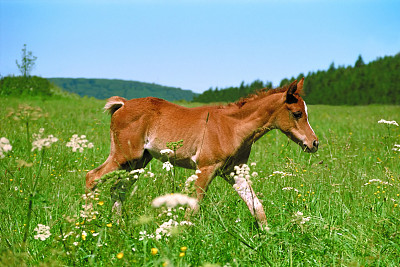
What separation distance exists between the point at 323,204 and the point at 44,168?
13.7ft

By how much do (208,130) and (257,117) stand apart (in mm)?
647

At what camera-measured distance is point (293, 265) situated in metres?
2.76

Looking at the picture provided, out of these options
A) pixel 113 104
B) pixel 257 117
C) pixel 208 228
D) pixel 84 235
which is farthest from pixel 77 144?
pixel 257 117

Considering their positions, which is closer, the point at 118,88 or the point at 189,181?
the point at 189,181

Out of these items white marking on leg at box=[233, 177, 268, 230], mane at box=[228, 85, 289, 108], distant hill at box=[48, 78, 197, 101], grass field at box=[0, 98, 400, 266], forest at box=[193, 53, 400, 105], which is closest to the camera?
grass field at box=[0, 98, 400, 266]

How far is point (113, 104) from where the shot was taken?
4828mm

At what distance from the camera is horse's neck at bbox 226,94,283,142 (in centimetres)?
427

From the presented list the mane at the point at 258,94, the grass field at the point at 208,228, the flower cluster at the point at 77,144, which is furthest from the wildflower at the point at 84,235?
the mane at the point at 258,94

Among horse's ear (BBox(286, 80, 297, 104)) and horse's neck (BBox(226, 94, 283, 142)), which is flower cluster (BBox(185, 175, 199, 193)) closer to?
horse's neck (BBox(226, 94, 283, 142))

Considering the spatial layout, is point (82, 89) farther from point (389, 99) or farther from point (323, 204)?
point (323, 204)

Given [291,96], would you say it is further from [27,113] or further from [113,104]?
[27,113]

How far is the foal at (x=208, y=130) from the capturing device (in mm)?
4142

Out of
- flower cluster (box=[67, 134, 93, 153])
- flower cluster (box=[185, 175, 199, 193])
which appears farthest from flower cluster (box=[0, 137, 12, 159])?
flower cluster (box=[185, 175, 199, 193])

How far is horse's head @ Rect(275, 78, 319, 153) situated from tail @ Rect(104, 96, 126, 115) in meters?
2.18
